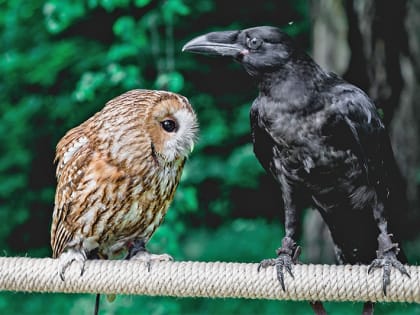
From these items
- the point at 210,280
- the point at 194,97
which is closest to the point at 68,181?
the point at 210,280

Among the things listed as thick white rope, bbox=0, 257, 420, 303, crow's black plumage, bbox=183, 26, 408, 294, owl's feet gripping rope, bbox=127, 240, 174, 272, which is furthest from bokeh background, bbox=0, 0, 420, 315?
thick white rope, bbox=0, 257, 420, 303

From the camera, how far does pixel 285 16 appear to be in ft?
13.0

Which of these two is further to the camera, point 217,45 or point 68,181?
point 68,181

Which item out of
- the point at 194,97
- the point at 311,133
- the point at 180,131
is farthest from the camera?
the point at 194,97

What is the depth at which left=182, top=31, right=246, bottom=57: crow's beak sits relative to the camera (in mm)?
2303

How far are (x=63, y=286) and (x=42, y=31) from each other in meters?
1.91

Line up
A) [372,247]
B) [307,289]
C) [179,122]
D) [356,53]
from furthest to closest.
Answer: [356,53], [372,247], [179,122], [307,289]

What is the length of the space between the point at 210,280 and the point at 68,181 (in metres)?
0.52

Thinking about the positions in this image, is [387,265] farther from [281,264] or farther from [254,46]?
[254,46]

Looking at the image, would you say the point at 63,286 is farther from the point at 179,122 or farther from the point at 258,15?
the point at 258,15

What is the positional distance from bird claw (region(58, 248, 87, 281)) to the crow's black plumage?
49cm

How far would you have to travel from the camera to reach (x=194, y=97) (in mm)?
3926

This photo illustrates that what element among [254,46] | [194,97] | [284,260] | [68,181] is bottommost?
[194,97]

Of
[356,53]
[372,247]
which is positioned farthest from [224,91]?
[372,247]
